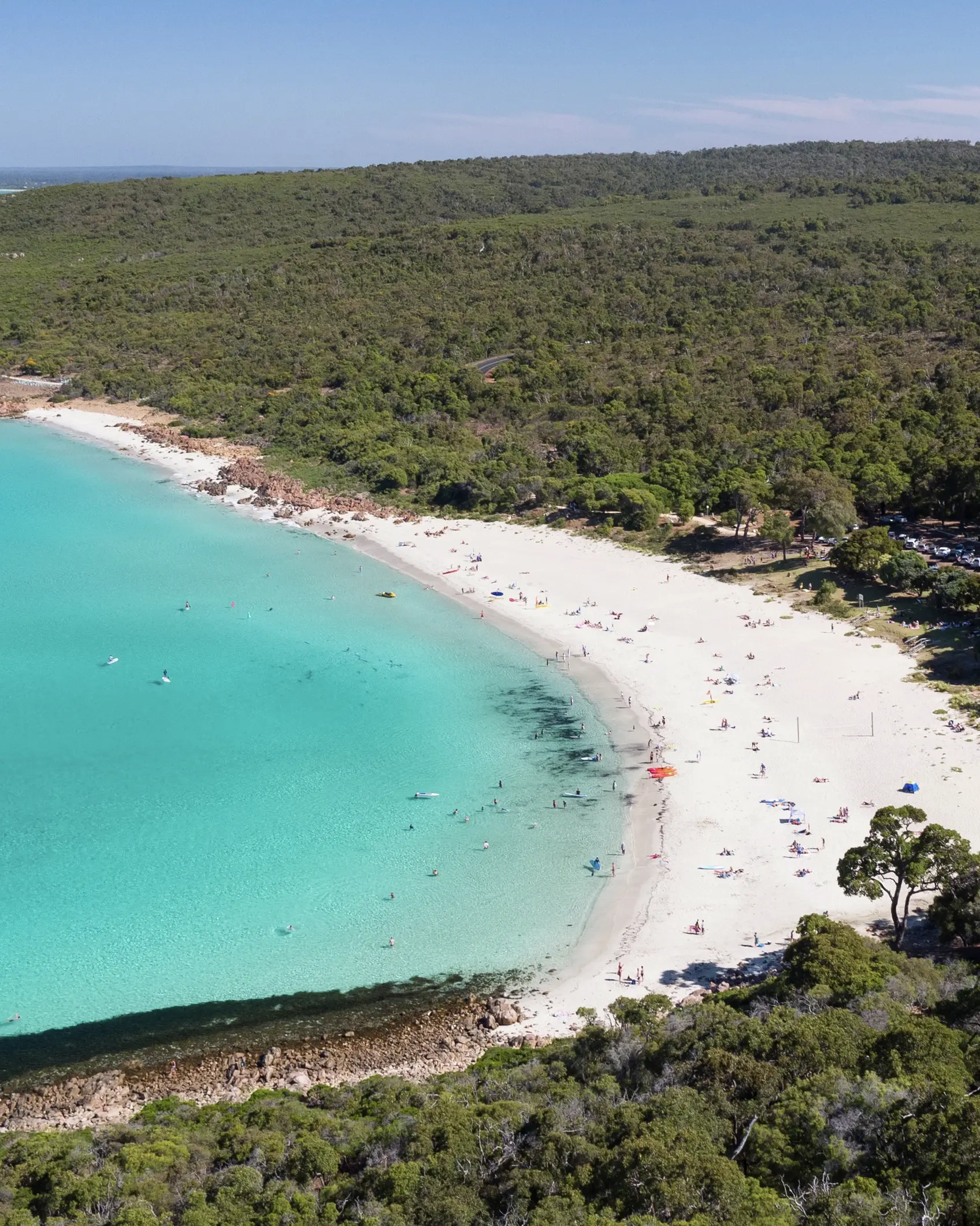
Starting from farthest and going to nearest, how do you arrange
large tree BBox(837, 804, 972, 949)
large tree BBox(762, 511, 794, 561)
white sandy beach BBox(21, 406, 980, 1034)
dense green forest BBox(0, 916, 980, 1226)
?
1. large tree BBox(762, 511, 794, 561)
2. white sandy beach BBox(21, 406, 980, 1034)
3. large tree BBox(837, 804, 972, 949)
4. dense green forest BBox(0, 916, 980, 1226)

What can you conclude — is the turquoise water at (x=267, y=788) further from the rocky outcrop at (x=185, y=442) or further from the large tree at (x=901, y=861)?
the rocky outcrop at (x=185, y=442)

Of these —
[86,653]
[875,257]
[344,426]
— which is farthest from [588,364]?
[86,653]

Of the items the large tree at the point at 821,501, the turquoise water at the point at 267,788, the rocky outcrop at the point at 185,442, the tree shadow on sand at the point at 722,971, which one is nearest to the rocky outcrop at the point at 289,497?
the rocky outcrop at the point at 185,442

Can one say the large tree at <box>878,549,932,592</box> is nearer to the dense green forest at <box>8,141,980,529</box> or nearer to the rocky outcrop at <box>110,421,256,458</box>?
the dense green forest at <box>8,141,980,529</box>

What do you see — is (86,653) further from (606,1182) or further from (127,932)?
(606,1182)

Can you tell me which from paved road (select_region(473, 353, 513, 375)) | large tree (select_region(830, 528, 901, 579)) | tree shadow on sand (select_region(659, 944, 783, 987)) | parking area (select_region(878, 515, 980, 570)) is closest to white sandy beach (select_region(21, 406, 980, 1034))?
tree shadow on sand (select_region(659, 944, 783, 987))

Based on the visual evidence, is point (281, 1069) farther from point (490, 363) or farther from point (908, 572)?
point (490, 363)
